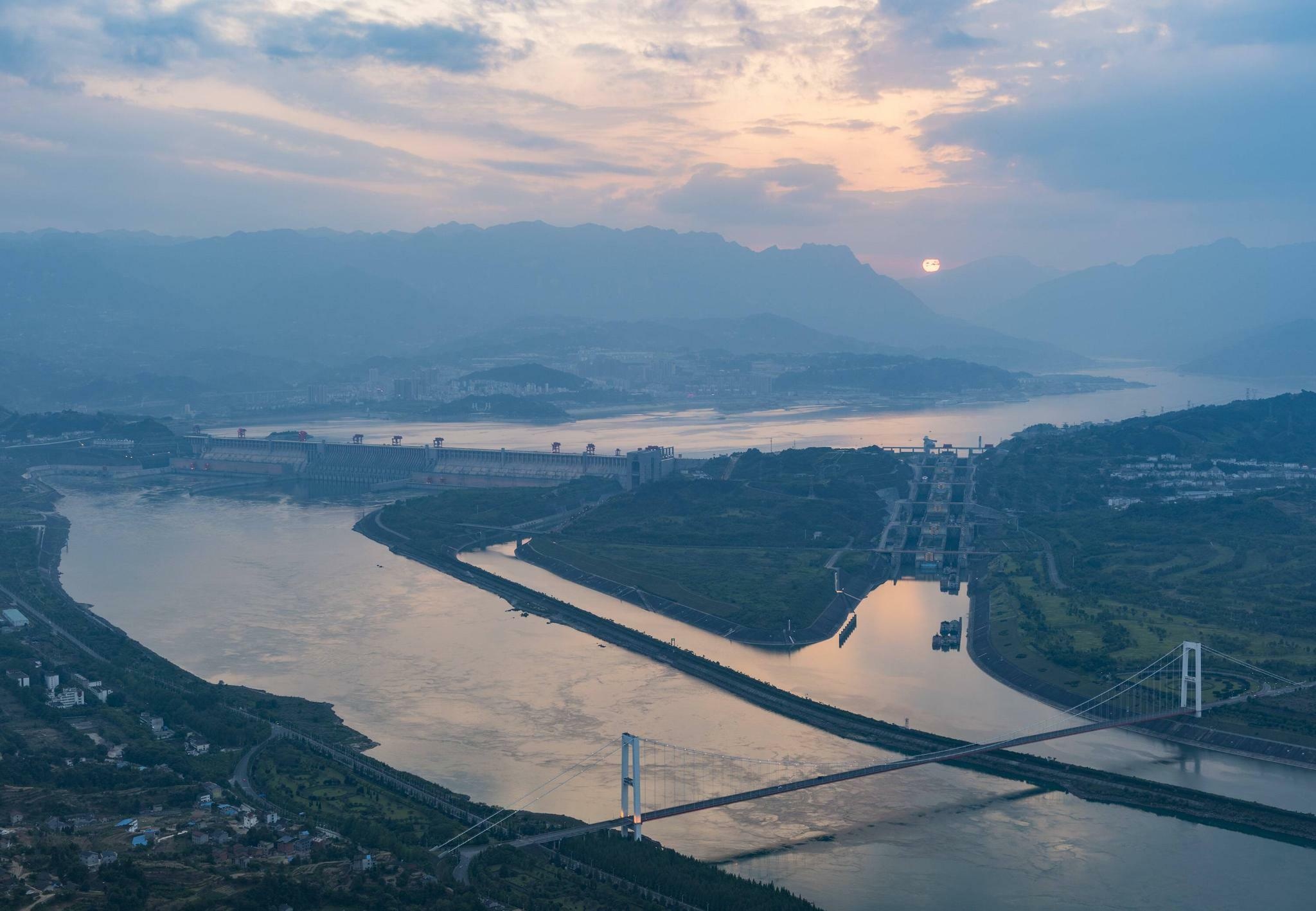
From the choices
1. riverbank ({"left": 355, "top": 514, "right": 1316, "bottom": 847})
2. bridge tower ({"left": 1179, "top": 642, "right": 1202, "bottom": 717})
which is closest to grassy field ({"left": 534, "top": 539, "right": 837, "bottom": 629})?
riverbank ({"left": 355, "top": 514, "right": 1316, "bottom": 847})

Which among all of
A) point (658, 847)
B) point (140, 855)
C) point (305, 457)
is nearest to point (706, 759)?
point (658, 847)

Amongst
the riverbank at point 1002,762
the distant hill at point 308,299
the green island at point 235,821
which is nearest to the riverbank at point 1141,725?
the riverbank at point 1002,762

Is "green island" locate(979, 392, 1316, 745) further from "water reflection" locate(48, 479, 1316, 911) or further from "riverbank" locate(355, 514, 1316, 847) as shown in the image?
"riverbank" locate(355, 514, 1316, 847)

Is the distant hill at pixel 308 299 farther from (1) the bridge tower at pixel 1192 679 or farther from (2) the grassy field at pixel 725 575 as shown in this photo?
(1) the bridge tower at pixel 1192 679

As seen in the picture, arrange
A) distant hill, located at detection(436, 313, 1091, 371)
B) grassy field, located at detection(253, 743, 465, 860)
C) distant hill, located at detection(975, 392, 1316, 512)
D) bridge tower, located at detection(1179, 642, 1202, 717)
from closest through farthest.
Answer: grassy field, located at detection(253, 743, 465, 860) → bridge tower, located at detection(1179, 642, 1202, 717) → distant hill, located at detection(975, 392, 1316, 512) → distant hill, located at detection(436, 313, 1091, 371)

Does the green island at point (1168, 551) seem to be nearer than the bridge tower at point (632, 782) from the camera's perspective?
No

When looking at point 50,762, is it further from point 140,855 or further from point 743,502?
point 743,502
